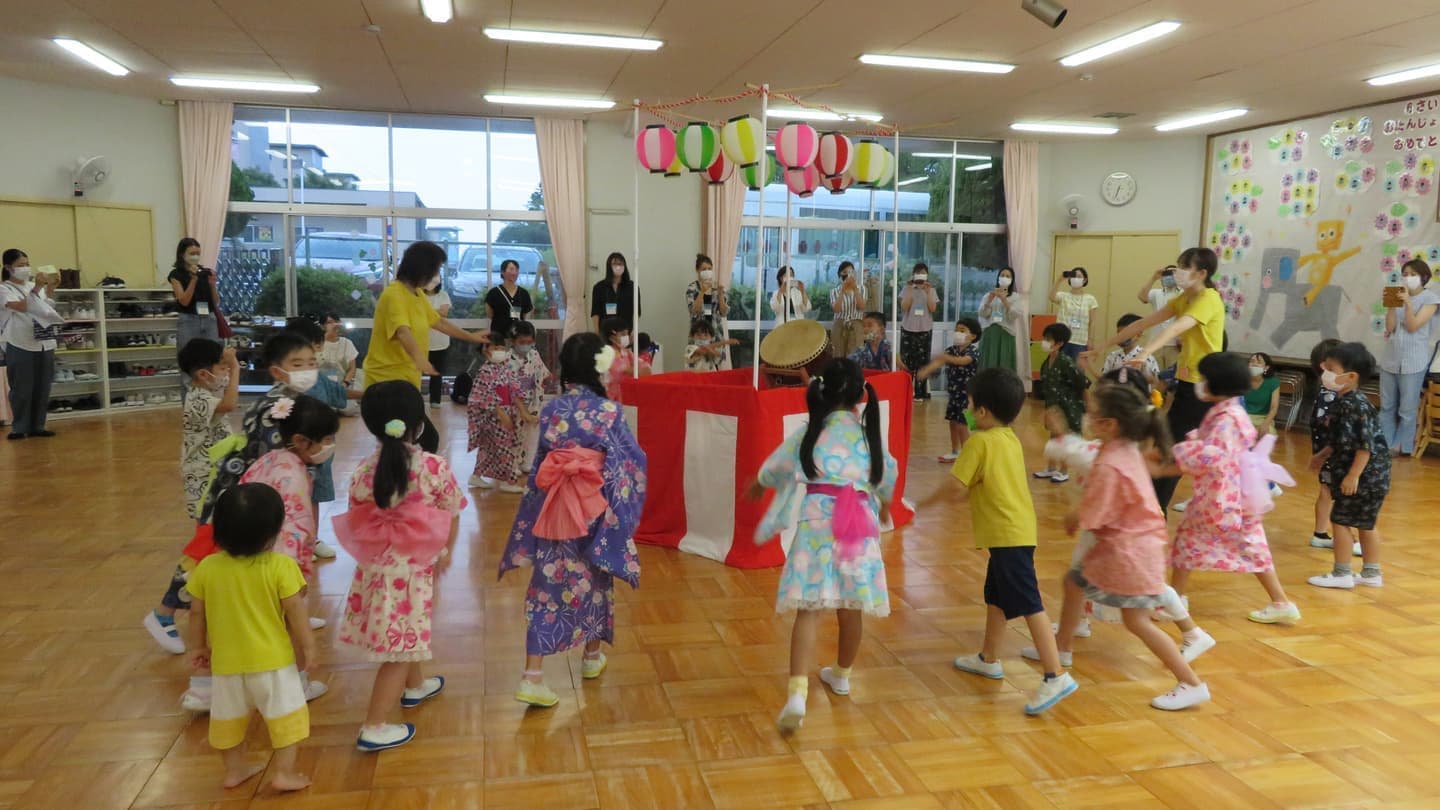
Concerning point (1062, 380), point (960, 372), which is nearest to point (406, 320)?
point (1062, 380)

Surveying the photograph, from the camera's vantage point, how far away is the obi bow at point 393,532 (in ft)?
8.36

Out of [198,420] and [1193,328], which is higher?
[1193,328]

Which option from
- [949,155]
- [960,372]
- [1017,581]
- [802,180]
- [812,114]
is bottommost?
[1017,581]

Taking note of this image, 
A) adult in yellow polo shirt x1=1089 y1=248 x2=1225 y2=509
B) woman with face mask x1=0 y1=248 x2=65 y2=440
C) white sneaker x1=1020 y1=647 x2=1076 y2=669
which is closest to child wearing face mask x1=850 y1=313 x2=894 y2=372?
adult in yellow polo shirt x1=1089 y1=248 x2=1225 y2=509

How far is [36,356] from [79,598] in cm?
472

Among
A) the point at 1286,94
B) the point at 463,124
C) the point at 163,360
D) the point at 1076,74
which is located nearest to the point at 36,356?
the point at 163,360

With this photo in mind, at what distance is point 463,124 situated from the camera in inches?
399

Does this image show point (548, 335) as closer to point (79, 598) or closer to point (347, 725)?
point (79, 598)

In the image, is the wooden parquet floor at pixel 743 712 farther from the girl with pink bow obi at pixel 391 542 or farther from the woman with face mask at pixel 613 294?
the woman with face mask at pixel 613 294

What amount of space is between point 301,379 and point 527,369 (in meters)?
2.55

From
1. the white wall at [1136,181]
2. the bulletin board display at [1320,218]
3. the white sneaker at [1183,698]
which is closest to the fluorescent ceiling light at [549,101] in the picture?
the white wall at [1136,181]

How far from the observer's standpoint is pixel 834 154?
198 inches

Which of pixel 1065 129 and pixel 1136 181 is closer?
pixel 1065 129

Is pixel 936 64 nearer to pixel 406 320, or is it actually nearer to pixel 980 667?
pixel 406 320
